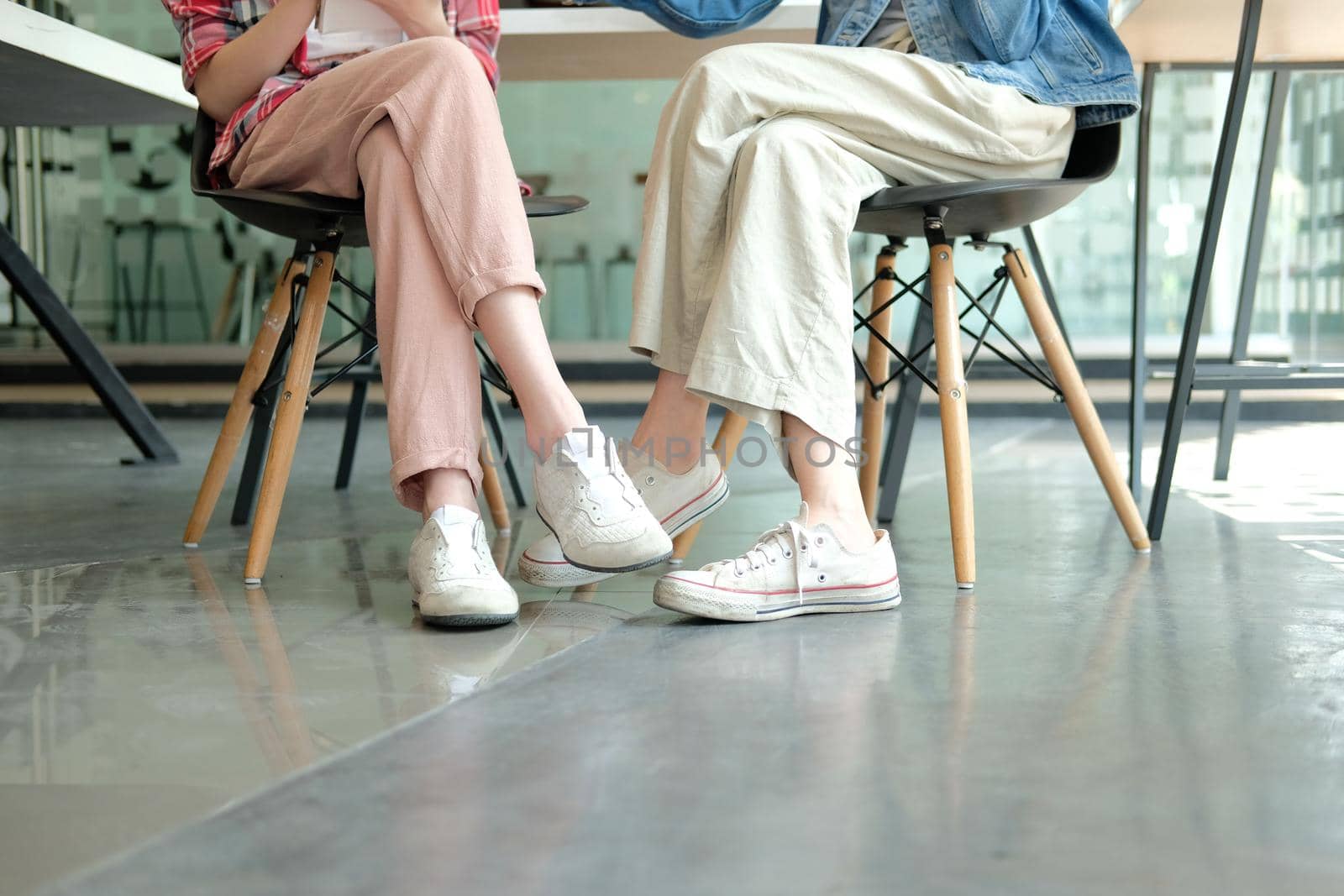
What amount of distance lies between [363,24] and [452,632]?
2.48 feet

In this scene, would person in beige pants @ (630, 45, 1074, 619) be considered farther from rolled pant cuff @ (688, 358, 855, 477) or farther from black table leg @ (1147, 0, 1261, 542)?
black table leg @ (1147, 0, 1261, 542)

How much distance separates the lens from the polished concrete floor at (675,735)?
63cm

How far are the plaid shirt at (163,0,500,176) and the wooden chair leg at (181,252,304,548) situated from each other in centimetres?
17

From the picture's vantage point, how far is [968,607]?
1.23 m

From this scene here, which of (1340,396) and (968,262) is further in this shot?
(968,262)

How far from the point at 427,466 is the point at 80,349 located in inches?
64.3

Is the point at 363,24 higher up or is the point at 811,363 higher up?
the point at 363,24

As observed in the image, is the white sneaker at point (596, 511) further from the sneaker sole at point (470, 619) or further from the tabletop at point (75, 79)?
the tabletop at point (75, 79)

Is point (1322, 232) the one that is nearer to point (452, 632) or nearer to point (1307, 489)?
point (1307, 489)

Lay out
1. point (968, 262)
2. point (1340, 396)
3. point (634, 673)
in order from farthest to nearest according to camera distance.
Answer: point (968, 262) < point (1340, 396) < point (634, 673)

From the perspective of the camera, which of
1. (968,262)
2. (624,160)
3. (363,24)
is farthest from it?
(624,160)

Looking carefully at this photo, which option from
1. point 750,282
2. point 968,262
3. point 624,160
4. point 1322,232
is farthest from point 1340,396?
point 750,282

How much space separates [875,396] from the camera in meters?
1.73

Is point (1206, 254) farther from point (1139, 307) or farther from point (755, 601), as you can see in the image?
point (755, 601)
